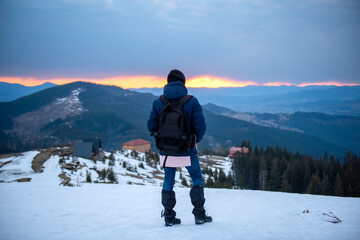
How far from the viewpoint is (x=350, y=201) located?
8.29m

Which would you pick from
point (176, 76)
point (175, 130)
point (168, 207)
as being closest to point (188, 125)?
point (175, 130)

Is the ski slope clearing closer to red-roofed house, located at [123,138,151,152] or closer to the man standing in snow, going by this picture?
the man standing in snow

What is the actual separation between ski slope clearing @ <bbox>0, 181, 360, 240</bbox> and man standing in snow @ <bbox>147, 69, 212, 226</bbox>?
359mm

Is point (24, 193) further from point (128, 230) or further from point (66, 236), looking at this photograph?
point (128, 230)

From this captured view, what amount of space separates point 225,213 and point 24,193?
674cm

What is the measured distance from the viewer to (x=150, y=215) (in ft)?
21.8

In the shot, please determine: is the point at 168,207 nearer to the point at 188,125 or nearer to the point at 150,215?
the point at 150,215

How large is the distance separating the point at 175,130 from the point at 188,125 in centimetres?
32

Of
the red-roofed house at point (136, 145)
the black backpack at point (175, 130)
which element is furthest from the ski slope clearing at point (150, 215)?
the red-roofed house at point (136, 145)

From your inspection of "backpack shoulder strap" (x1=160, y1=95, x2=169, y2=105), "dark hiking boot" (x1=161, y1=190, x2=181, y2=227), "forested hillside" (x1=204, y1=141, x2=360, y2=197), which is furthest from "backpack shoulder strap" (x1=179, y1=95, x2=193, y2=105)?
"forested hillside" (x1=204, y1=141, x2=360, y2=197)

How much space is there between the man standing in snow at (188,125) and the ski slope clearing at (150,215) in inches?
14.1

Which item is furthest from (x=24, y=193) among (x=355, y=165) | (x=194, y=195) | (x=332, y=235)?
(x=355, y=165)

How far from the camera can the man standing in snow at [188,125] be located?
213 inches

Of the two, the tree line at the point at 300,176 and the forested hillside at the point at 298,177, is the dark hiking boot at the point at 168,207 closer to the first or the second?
the forested hillside at the point at 298,177
